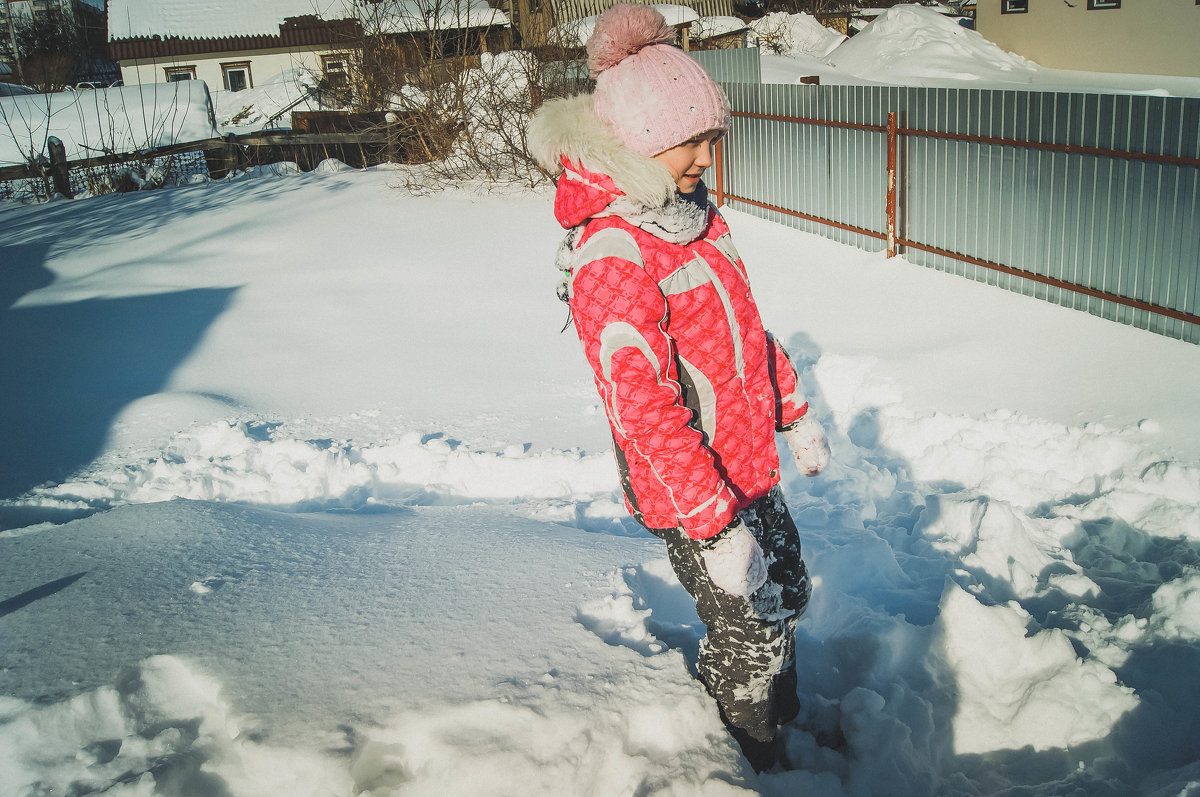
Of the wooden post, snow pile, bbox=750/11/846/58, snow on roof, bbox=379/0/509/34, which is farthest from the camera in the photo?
snow pile, bbox=750/11/846/58

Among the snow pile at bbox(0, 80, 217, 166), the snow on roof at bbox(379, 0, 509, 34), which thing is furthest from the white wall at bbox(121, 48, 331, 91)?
the snow on roof at bbox(379, 0, 509, 34)

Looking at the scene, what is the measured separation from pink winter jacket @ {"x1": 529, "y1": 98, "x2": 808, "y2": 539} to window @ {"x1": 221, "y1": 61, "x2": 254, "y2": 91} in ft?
101

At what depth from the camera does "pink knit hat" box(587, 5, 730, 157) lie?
187 cm

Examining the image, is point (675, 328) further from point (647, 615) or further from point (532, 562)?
point (532, 562)

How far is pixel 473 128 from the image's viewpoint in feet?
38.6

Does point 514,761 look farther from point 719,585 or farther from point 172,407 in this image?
point 172,407

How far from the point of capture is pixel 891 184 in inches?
285

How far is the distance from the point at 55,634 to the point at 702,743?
5.68ft

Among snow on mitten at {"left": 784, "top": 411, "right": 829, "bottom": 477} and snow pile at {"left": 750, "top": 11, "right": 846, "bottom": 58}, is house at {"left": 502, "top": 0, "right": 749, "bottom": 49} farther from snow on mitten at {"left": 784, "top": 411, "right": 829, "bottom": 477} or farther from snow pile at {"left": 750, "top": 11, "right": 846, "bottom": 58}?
snow on mitten at {"left": 784, "top": 411, "right": 829, "bottom": 477}

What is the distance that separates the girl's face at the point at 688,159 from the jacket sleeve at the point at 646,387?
299mm

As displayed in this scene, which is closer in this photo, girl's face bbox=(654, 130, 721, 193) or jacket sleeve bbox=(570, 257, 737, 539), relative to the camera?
jacket sleeve bbox=(570, 257, 737, 539)

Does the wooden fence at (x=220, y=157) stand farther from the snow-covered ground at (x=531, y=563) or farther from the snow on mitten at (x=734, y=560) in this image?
the snow on mitten at (x=734, y=560)

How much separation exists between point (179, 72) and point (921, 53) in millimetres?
22988

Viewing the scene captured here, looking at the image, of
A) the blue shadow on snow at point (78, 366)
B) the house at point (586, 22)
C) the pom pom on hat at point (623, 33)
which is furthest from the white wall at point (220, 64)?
the pom pom on hat at point (623, 33)
